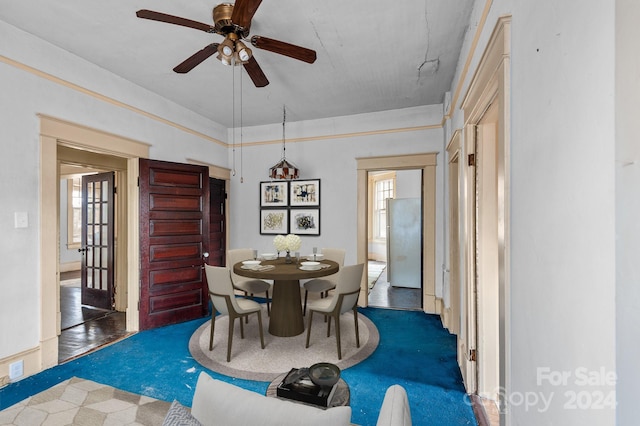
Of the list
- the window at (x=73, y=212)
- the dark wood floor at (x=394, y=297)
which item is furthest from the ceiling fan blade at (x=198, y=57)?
the window at (x=73, y=212)

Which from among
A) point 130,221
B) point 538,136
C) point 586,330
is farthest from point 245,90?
point 586,330

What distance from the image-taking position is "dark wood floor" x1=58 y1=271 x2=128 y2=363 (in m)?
3.08

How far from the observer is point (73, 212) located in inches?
297

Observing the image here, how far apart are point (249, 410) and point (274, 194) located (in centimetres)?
424

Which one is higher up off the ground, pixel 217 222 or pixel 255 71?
pixel 255 71

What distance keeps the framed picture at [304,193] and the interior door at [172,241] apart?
4.32 ft

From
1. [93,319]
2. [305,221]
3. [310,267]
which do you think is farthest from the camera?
[305,221]

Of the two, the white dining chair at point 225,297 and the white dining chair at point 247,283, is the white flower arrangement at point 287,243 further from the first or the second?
the white dining chair at point 225,297

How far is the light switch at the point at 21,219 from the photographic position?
2485 millimetres

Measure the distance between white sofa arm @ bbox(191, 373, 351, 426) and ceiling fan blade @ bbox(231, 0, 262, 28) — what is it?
1873 millimetres

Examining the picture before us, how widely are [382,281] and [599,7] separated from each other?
20.1 feet

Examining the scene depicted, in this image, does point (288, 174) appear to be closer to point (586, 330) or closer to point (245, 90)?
point (245, 90)

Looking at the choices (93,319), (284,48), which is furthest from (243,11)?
(93,319)

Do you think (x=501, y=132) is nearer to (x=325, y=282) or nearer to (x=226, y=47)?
(x=226, y=47)
